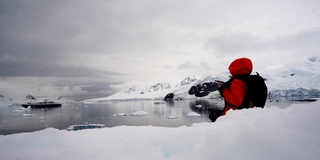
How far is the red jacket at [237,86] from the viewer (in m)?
3.22

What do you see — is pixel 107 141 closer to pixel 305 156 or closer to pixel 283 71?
pixel 305 156

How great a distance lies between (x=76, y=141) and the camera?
2.72 meters

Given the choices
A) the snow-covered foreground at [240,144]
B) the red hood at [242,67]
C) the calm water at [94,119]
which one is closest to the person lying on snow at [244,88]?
the red hood at [242,67]

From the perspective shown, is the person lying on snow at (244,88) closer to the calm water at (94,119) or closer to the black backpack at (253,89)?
the black backpack at (253,89)

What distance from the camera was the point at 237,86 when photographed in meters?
3.22

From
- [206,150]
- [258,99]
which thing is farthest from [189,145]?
[258,99]

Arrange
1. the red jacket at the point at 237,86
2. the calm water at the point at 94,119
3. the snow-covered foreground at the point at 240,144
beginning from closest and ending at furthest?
the snow-covered foreground at the point at 240,144
the red jacket at the point at 237,86
the calm water at the point at 94,119

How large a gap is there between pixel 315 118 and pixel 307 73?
81.9 m

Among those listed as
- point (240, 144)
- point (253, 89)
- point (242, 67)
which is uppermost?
point (242, 67)

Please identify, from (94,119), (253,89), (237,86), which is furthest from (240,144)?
(94,119)

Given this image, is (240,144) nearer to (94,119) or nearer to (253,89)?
(253,89)

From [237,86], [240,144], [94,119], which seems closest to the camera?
[240,144]

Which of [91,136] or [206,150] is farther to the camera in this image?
[91,136]

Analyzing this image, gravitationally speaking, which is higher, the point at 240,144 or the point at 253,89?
the point at 253,89
